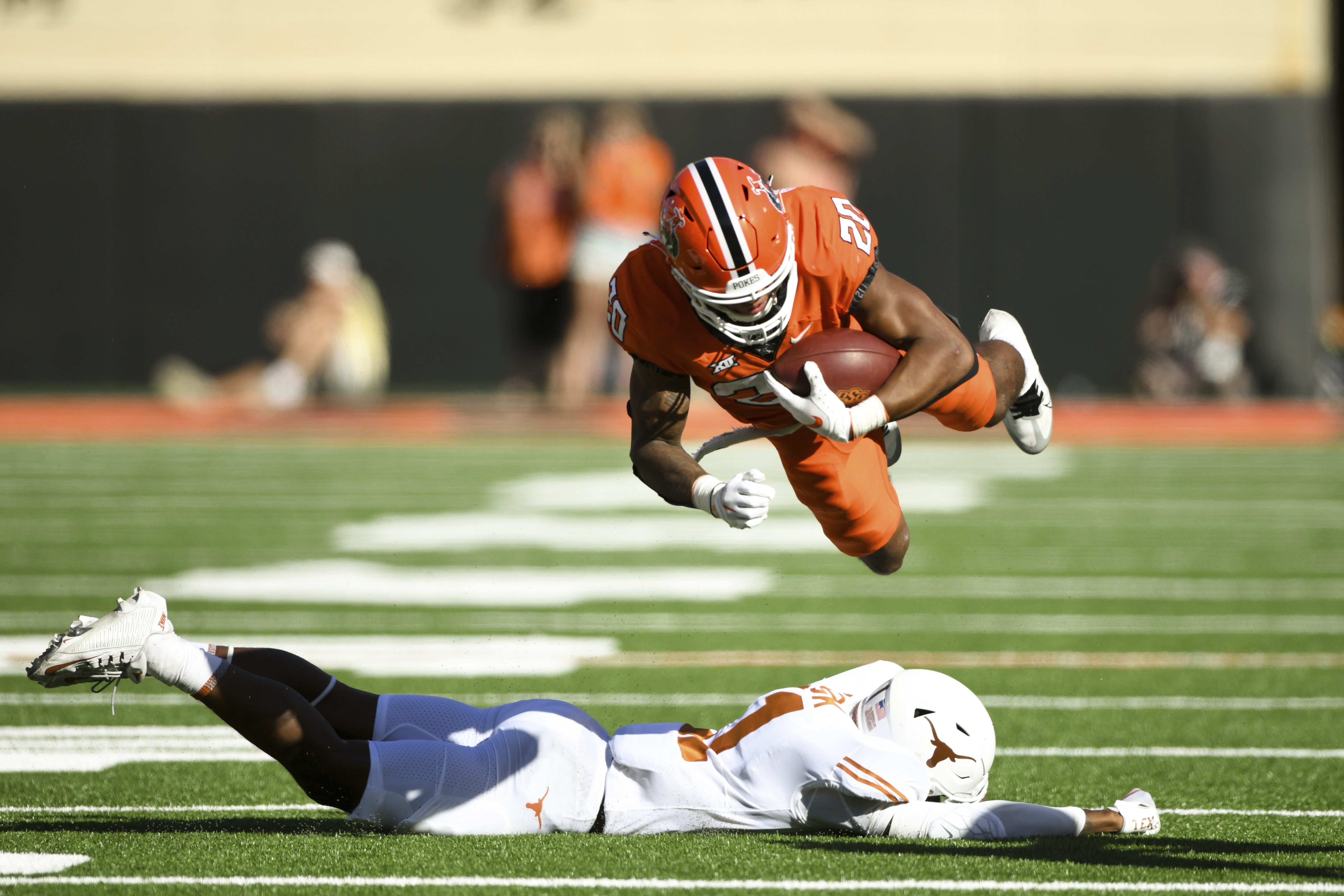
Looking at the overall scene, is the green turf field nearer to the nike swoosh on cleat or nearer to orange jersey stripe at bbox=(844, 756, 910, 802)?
orange jersey stripe at bbox=(844, 756, 910, 802)

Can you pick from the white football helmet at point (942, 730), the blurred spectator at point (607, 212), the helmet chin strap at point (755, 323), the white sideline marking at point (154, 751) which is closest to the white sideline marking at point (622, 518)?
the blurred spectator at point (607, 212)

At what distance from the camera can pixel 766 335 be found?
4082mm

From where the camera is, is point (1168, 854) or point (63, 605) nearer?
point (1168, 854)

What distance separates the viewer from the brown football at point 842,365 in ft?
13.1

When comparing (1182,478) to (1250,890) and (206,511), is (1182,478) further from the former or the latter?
(1250,890)

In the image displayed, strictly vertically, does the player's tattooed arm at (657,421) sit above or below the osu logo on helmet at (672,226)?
below

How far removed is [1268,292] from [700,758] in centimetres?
1441

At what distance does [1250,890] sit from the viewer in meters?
3.28

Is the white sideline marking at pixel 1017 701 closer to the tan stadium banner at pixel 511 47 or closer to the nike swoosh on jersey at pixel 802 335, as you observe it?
the nike swoosh on jersey at pixel 802 335

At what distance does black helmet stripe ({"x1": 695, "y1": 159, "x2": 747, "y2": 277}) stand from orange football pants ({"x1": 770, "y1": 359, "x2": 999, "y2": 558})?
0.77 m

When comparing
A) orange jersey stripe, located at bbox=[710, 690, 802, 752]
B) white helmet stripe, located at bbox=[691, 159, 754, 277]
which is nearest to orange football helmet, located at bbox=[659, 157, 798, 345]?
white helmet stripe, located at bbox=[691, 159, 754, 277]

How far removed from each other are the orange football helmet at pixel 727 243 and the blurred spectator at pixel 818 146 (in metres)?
12.5

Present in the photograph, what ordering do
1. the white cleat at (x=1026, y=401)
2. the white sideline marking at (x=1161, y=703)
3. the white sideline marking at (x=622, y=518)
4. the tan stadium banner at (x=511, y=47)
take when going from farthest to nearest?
the tan stadium banner at (x=511, y=47), the white sideline marking at (x=622, y=518), the white sideline marking at (x=1161, y=703), the white cleat at (x=1026, y=401)

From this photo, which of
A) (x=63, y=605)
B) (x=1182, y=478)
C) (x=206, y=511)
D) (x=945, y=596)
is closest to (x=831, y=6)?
(x=1182, y=478)
